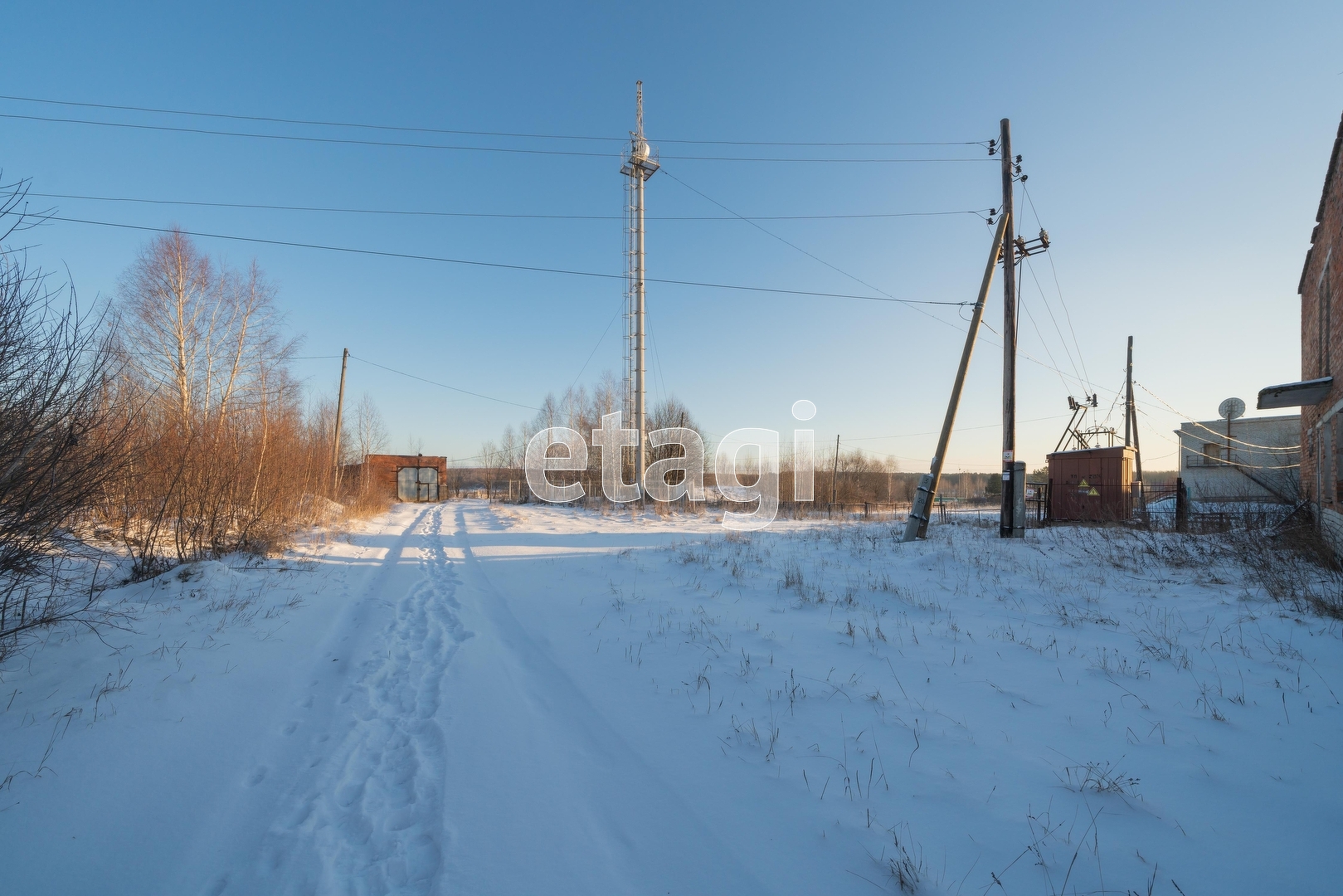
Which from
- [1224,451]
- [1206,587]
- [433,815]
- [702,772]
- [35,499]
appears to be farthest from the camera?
[1224,451]

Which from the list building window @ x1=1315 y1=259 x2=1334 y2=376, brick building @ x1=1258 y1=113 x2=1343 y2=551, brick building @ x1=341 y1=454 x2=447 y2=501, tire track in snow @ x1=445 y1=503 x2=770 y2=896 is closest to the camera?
tire track in snow @ x1=445 y1=503 x2=770 y2=896

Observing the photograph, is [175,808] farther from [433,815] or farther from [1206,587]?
[1206,587]

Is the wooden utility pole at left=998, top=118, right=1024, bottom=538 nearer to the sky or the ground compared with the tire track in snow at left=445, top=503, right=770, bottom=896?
nearer to the sky

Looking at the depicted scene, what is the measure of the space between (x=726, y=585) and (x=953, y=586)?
126 inches

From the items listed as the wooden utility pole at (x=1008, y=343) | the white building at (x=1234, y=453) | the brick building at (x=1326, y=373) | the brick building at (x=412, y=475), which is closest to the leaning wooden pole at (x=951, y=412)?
the wooden utility pole at (x=1008, y=343)

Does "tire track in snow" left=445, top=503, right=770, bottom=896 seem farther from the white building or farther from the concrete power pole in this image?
the white building

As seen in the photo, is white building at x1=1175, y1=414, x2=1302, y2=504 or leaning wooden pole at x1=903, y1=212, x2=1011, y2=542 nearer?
leaning wooden pole at x1=903, y1=212, x2=1011, y2=542

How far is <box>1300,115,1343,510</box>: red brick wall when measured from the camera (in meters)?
8.99

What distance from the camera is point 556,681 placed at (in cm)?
461

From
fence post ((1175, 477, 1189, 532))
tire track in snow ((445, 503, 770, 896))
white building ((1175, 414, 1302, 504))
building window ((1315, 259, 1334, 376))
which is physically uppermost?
building window ((1315, 259, 1334, 376))

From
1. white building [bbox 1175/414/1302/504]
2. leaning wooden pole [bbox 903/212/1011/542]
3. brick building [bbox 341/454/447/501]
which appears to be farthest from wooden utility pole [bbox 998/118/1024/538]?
brick building [bbox 341/454/447/501]

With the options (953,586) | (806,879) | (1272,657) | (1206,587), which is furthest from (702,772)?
(1206,587)

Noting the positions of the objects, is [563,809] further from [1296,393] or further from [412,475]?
[412,475]

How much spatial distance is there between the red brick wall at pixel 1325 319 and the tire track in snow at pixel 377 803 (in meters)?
13.3
